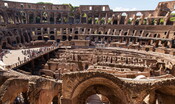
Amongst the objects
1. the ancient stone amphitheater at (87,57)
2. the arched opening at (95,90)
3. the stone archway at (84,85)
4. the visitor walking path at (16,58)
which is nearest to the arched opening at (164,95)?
the ancient stone amphitheater at (87,57)

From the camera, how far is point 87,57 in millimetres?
25406

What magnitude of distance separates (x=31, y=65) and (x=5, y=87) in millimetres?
13352

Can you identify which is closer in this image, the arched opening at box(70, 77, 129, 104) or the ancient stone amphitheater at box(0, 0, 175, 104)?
the ancient stone amphitheater at box(0, 0, 175, 104)

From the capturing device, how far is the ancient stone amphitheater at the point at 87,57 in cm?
892

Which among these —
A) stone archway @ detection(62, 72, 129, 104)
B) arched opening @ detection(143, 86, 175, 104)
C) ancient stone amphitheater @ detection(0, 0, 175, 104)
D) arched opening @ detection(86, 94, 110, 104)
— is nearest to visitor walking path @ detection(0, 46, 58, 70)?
ancient stone amphitheater @ detection(0, 0, 175, 104)

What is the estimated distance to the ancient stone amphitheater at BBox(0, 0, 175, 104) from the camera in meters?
8.92

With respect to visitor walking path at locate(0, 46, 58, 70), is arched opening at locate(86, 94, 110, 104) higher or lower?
lower

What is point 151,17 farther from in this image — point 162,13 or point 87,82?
point 87,82

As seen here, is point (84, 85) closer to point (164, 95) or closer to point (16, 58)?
point (164, 95)

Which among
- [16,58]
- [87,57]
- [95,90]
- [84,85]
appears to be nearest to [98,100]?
[95,90]

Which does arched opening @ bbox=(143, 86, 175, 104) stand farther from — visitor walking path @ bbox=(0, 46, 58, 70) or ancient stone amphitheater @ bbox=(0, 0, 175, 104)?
visitor walking path @ bbox=(0, 46, 58, 70)

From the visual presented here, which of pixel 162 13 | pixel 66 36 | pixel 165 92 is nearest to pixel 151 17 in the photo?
pixel 162 13

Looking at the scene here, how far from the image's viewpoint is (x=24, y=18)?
1791 inches

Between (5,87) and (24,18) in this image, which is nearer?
(5,87)
